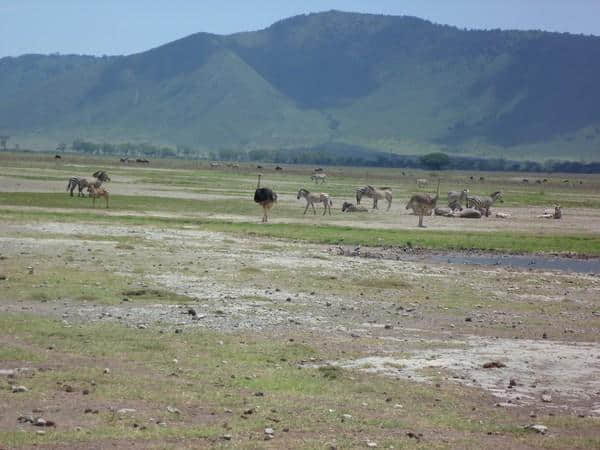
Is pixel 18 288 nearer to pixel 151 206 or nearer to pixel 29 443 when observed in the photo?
pixel 29 443

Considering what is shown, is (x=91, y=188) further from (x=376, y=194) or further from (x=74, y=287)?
(x=74, y=287)

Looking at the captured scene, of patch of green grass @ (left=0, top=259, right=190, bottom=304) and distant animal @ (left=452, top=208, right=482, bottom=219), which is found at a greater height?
distant animal @ (left=452, top=208, right=482, bottom=219)

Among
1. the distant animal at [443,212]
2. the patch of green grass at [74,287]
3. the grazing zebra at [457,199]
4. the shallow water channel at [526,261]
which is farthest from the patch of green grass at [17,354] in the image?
the grazing zebra at [457,199]

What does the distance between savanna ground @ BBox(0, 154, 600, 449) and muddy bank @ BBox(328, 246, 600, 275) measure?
0.28 meters

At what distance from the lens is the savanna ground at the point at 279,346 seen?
971 centimetres

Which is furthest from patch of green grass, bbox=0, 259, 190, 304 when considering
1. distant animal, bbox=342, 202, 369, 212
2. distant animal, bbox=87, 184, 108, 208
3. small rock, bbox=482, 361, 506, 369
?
distant animal, bbox=342, 202, 369, 212

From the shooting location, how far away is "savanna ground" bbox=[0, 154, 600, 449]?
9711mm

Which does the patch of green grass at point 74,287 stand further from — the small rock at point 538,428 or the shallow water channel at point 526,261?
the shallow water channel at point 526,261

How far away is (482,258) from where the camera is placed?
29188mm

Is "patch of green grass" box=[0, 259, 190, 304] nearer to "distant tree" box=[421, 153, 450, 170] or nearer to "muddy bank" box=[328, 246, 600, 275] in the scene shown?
"muddy bank" box=[328, 246, 600, 275]

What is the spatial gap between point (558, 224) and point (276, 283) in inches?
1025

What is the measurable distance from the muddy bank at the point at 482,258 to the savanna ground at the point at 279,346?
28cm

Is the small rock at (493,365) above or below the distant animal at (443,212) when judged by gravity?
below

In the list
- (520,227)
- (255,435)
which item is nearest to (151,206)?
(520,227)
